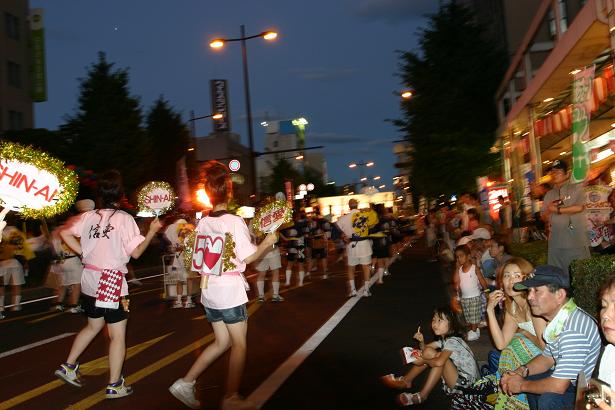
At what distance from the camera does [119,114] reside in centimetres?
3650

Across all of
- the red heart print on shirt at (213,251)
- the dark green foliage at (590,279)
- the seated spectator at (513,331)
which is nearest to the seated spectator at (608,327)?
the seated spectator at (513,331)

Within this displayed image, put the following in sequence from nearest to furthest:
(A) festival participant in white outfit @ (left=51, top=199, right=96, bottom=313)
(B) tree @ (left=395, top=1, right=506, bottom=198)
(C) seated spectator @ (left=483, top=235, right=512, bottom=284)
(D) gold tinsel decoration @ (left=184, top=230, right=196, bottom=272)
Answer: (D) gold tinsel decoration @ (left=184, top=230, right=196, bottom=272), (C) seated spectator @ (left=483, top=235, right=512, bottom=284), (A) festival participant in white outfit @ (left=51, top=199, right=96, bottom=313), (B) tree @ (left=395, top=1, right=506, bottom=198)

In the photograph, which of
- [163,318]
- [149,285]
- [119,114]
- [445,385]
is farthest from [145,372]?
[119,114]

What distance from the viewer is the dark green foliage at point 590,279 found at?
5180mm

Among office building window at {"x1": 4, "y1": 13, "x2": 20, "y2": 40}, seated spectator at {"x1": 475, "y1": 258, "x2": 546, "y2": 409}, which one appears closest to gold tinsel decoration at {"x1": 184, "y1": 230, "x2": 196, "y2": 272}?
seated spectator at {"x1": 475, "y1": 258, "x2": 546, "y2": 409}

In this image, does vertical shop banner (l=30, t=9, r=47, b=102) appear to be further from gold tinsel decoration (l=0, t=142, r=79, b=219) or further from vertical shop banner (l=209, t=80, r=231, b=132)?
gold tinsel decoration (l=0, t=142, r=79, b=219)

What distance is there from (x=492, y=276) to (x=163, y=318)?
222 inches

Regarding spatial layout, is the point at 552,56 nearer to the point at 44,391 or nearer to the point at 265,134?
the point at 44,391

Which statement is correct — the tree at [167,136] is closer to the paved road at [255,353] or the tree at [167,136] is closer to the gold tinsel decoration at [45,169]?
the paved road at [255,353]

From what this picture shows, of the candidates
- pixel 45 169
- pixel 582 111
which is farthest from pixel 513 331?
pixel 582 111

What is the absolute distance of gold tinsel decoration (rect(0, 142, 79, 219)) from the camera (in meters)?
4.93

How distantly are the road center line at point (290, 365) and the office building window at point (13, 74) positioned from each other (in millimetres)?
32035

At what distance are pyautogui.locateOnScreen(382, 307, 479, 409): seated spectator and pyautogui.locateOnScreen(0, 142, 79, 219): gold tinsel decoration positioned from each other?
124 inches

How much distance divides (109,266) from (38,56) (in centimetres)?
3552
